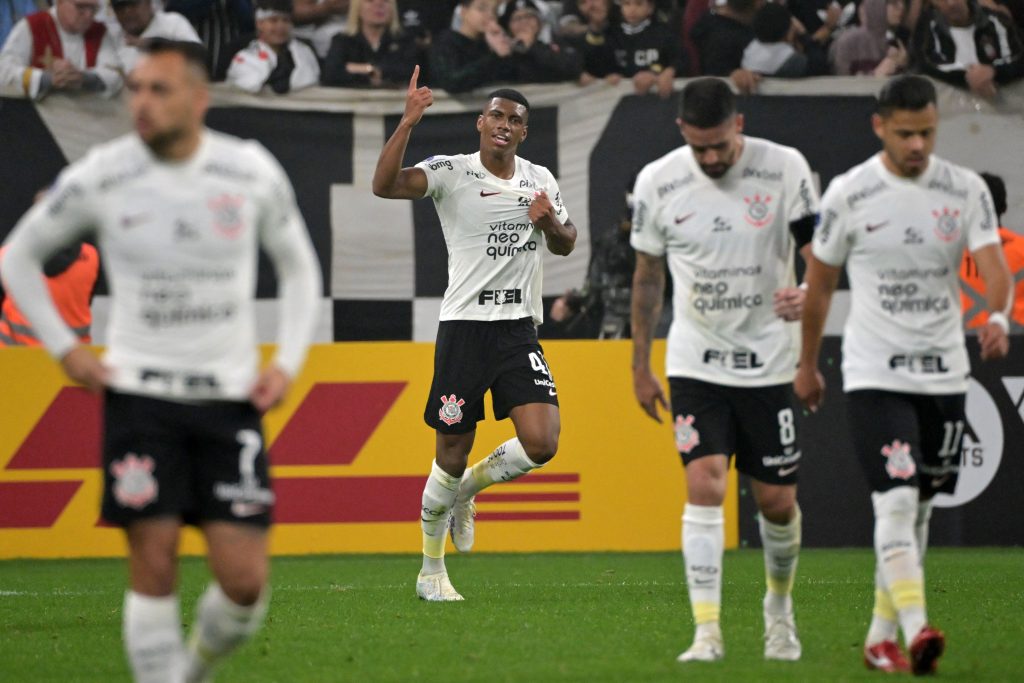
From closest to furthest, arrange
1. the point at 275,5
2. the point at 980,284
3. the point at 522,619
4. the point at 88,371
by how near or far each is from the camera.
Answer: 1. the point at 88,371
2. the point at 522,619
3. the point at 980,284
4. the point at 275,5

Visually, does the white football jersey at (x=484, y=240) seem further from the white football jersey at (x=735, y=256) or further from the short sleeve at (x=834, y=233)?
the short sleeve at (x=834, y=233)

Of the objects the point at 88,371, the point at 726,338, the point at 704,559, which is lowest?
the point at 704,559

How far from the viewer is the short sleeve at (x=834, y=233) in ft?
20.3

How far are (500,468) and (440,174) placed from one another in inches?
A: 68.6

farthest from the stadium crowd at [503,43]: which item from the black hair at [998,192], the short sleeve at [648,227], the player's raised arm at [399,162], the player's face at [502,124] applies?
the short sleeve at [648,227]

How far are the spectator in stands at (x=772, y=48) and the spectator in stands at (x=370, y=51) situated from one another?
10.2 feet

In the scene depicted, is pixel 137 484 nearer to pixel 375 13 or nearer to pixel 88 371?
pixel 88 371

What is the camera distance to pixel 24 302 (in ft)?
16.1

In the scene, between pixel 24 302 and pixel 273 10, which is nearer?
pixel 24 302

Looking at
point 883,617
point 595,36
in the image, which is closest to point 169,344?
point 883,617

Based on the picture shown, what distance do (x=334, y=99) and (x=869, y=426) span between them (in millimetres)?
8870

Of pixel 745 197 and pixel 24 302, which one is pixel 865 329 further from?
pixel 24 302

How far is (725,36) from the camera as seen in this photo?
1450 cm

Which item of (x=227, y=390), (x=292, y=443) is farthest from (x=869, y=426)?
(x=292, y=443)
